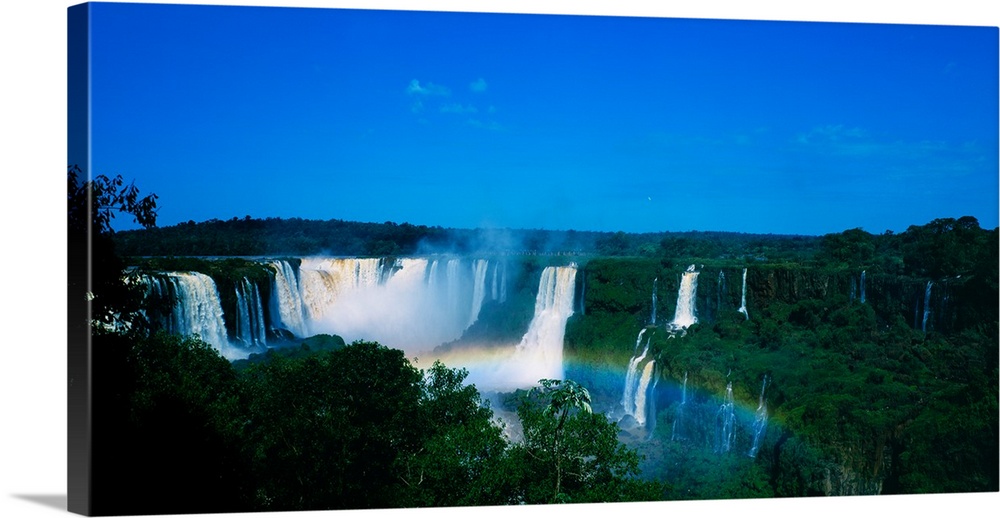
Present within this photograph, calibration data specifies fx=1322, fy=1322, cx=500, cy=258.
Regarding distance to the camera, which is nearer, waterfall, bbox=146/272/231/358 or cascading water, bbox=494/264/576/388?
waterfall, bbox=146/272/231/358

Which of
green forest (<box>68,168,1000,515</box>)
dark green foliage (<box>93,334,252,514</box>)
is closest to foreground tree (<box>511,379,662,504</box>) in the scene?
green forest (<box>68,168,1000,515</box>)

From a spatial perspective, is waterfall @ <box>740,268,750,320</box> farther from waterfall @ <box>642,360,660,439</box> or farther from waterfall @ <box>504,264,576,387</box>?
waterfall @ <box>504,264,576,387</box>

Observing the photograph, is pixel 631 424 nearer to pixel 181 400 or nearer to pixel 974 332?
pixel 974 332

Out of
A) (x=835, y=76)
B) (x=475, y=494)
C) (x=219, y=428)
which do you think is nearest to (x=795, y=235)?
(x=835, y=76)

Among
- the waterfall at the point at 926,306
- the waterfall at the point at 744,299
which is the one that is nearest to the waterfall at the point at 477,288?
the waterfall at the point at 744,299

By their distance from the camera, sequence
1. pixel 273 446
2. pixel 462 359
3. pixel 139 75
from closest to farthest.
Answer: pixel 139 75 < pixel 273 446 < pixel 462 359

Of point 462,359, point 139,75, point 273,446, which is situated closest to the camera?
point 139,75
